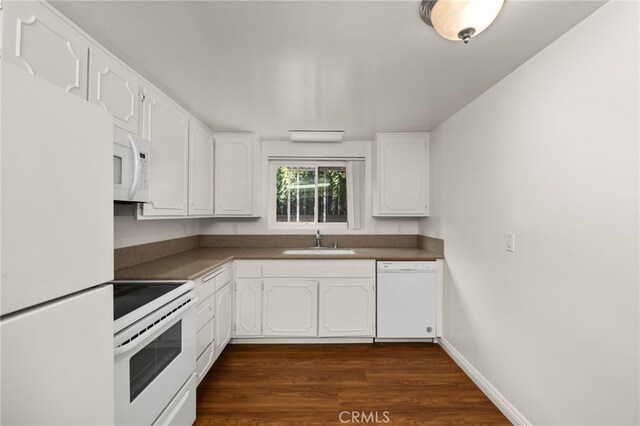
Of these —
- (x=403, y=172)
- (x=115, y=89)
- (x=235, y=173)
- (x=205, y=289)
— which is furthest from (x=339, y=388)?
(x=115, y=89)

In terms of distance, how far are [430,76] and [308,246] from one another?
2148mm

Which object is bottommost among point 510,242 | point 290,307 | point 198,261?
point 290,307

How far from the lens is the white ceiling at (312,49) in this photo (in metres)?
1.23

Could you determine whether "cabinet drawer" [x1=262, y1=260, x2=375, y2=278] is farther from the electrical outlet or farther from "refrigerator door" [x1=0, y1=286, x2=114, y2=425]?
"refrigerator door" [x1=0, y1=286, x2=114, y2=425]

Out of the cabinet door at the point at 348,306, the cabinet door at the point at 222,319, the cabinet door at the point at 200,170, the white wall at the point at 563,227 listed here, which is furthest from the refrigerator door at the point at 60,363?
the cabinet door at the point at 348,306

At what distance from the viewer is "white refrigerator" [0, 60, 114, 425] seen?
0.51m

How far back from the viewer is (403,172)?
10.2 ft

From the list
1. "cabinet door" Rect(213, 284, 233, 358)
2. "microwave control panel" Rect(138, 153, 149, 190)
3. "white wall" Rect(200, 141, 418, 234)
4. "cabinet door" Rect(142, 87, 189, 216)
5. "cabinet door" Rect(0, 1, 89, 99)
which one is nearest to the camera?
"cabinet door" Rect(0, 1, 89, 99)

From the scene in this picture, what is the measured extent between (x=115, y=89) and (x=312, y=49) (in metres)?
1.08

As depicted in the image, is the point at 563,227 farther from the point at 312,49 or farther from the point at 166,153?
the point at 166,153

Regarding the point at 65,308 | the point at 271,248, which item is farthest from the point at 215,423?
the point at 271,248

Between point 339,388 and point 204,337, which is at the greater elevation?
point 204,337

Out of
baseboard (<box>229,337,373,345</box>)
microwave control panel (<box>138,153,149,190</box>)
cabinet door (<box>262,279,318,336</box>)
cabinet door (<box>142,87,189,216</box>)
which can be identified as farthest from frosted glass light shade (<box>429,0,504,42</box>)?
baseboard (<box>229,337,373,345</box>)

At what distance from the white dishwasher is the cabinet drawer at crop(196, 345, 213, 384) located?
1507 mm
